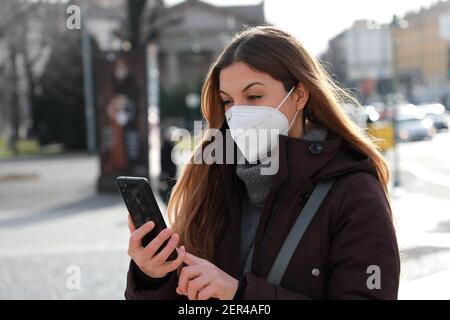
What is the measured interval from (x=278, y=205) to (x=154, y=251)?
1.14ft

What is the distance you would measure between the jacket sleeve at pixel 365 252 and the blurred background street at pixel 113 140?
1.37 feet

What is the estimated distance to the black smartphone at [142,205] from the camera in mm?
1636

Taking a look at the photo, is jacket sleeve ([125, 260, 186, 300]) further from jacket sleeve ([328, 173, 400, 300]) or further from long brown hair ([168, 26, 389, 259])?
jacket sleeve ([328, 173, 400, 300])

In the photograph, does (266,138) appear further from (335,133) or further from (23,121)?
(23,121)

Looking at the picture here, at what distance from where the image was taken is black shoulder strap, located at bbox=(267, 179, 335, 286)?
164 cm

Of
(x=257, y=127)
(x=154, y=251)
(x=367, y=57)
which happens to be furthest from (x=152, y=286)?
(x=367, y=57)

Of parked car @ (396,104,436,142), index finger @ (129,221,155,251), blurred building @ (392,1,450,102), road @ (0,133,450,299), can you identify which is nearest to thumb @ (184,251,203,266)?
index finger @ (129,221,155,251)

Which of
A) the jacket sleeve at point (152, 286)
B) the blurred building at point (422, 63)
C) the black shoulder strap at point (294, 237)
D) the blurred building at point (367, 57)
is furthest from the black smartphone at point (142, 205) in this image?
the blurred building at point (422, 63)

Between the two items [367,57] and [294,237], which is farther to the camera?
[367,57]

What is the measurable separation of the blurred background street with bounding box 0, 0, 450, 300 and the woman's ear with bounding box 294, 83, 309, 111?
0.14 metres

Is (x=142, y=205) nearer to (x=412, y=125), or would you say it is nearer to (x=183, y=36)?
(x=412, y=125)

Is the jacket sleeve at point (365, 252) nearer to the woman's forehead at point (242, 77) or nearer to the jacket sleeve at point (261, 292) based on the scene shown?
the jacket sleeve at point (261, 292)

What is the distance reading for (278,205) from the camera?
5.62 ft

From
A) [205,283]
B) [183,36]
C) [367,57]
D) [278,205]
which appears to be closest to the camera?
[205,283]
